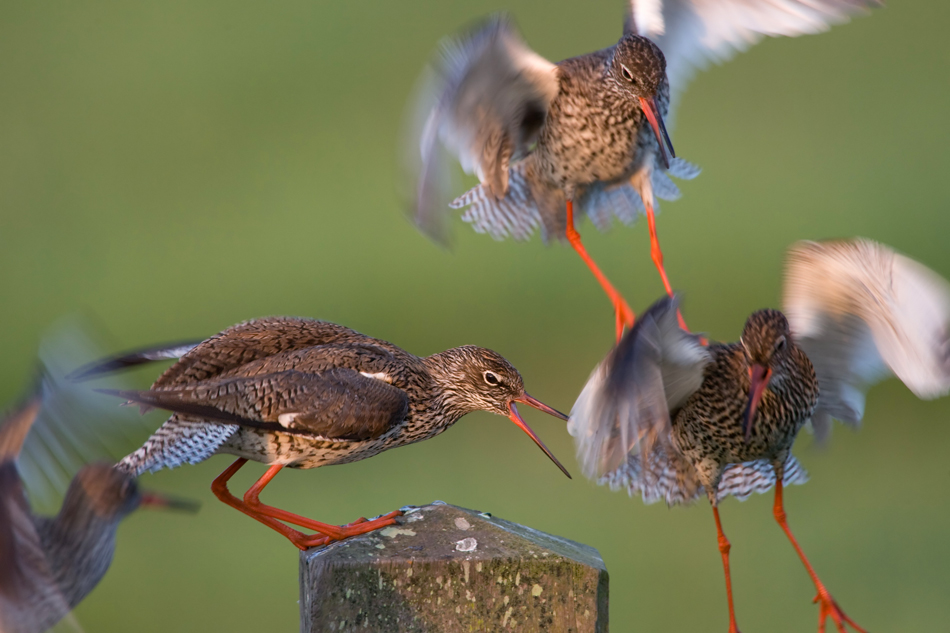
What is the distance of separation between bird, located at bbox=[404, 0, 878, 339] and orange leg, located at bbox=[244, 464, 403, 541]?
1.42 metres

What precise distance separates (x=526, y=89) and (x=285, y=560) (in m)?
5.75

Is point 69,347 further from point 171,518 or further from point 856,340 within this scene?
point 171,518

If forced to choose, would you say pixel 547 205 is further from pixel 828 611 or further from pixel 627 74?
pixel 828 611

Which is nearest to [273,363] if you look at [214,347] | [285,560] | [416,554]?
[214,347]

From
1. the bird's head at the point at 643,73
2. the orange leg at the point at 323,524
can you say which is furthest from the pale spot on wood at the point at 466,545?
A: the bird's head at the point at 643,73

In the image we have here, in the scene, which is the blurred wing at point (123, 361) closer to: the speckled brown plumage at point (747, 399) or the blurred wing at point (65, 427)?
the blurred wing at point (65, 427)

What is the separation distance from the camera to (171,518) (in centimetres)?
980

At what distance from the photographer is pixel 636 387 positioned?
2855mm

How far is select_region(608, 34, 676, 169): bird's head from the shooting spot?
4258 millimetres

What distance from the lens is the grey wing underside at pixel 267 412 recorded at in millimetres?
2938

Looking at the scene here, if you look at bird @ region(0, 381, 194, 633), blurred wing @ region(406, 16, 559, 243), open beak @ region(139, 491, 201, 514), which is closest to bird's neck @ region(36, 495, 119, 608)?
bird @ region(0, 381, 194, 633)

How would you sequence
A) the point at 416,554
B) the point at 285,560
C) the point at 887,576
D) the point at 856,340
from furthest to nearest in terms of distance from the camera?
1. the point at 285,560
2. the point at 887,576
3. the point at 856,340
4. the point at 416,554

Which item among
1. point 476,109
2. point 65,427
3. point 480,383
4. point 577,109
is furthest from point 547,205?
point 65,427

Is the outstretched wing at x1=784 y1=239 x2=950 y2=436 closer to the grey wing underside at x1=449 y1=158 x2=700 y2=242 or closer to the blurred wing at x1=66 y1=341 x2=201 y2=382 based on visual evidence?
the grey wing underside at x1=449 y1=158 x2=700 y2=242
